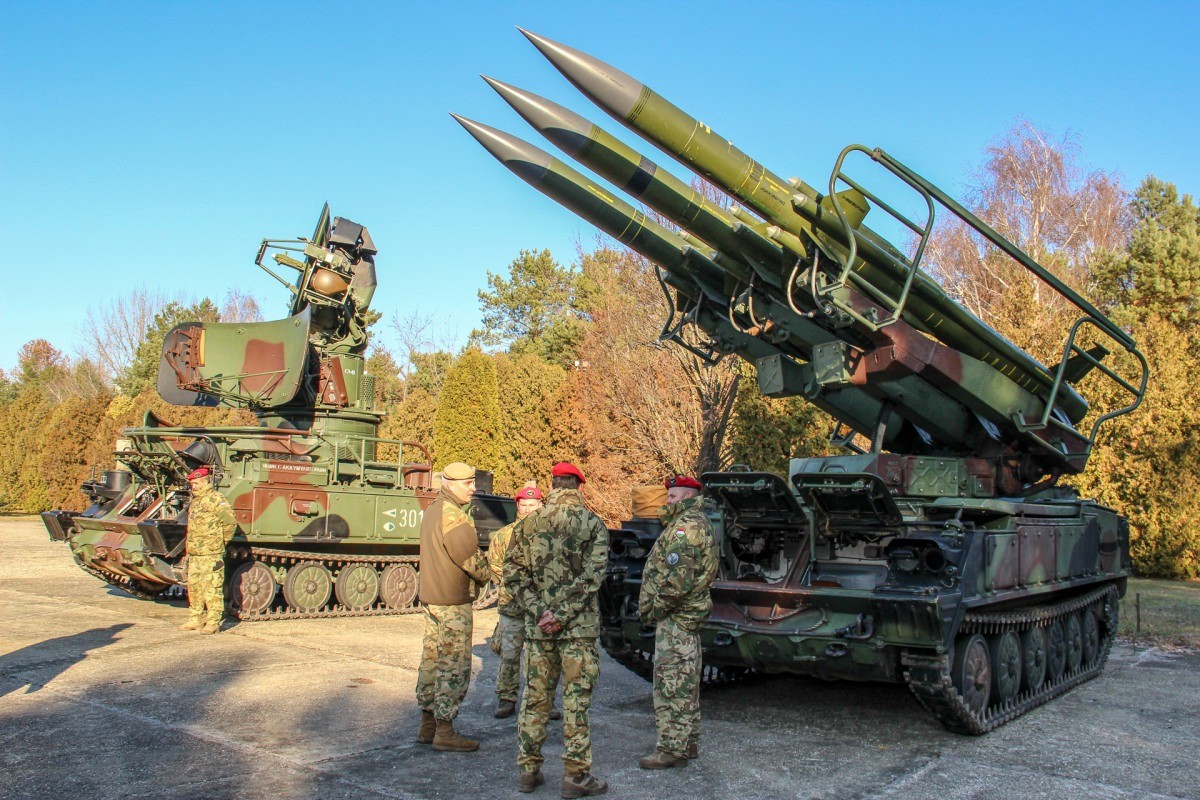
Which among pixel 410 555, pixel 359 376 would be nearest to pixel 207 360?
pixel 359 376

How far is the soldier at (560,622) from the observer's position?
4809mm

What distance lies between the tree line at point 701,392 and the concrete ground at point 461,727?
522cm

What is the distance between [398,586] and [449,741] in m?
6.58

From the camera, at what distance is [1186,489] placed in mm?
15562

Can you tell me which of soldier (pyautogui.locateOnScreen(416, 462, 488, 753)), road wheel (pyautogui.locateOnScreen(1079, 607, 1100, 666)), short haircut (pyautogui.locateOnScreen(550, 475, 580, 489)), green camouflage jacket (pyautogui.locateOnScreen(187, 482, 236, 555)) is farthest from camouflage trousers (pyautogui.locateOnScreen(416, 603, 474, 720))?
road wheel (pyautogui.locateOnScreen(1079, 607, 1100, 666))

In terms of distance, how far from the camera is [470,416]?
20109mm

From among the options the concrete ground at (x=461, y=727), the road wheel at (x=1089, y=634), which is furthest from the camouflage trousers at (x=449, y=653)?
the road wheel at (x=1089, y=634)

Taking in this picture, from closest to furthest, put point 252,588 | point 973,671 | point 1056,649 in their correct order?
1. point 973,671
2. point 1056,649
3. point 252,588

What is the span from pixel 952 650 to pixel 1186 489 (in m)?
11.9

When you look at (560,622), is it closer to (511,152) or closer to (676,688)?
(676,688)

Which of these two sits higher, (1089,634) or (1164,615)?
(1089,634)

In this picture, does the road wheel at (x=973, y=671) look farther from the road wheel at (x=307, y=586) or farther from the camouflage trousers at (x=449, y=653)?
the road wheel at (x=307, y=586)

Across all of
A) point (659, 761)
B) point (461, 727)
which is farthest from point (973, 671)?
point (461, 727)

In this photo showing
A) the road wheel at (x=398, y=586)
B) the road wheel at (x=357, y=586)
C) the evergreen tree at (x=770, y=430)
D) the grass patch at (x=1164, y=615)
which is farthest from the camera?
the evergreen tree at (x=770, y=430)
